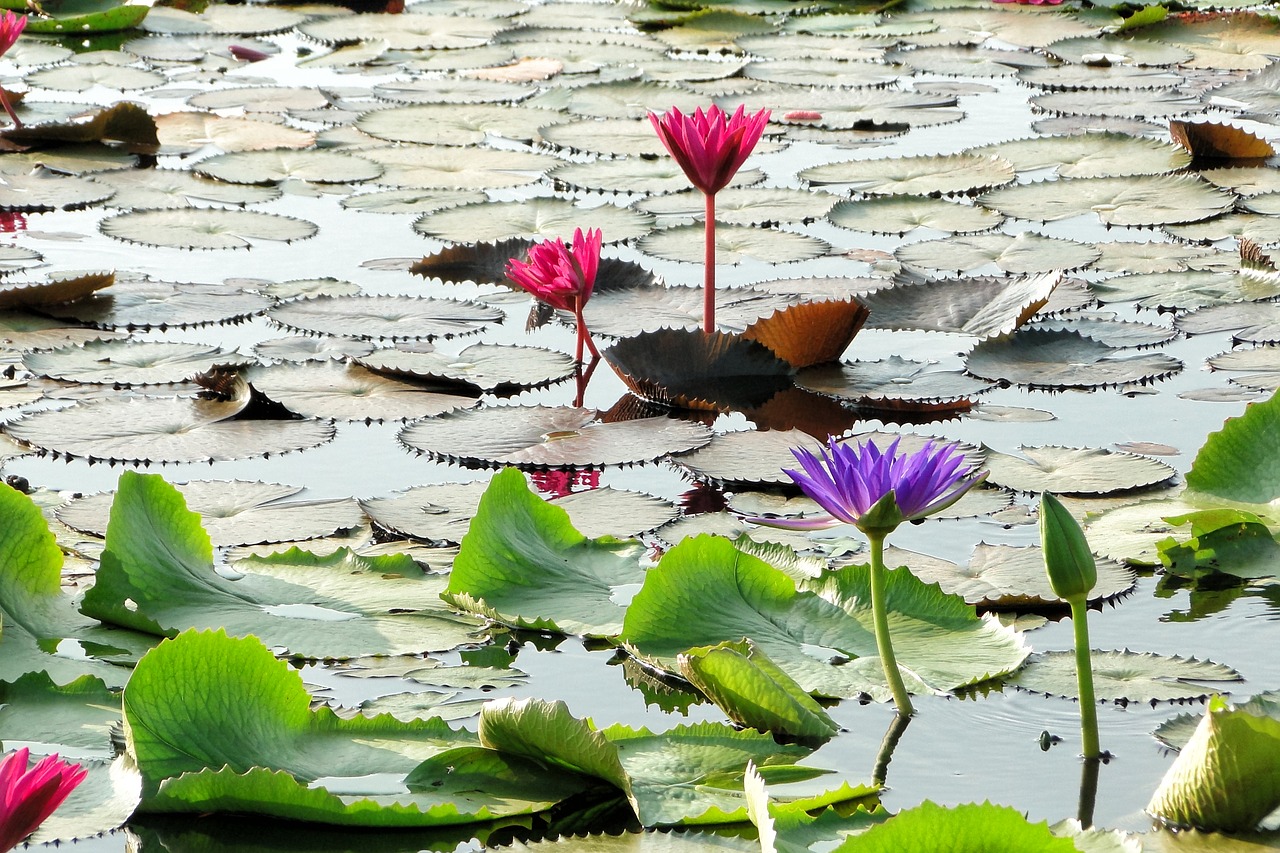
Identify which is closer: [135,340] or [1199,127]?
[135,340]

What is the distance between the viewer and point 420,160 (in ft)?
11.8

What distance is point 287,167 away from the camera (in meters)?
3.56

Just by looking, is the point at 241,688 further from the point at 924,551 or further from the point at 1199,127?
the point at 1199,127

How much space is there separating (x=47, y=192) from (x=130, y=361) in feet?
3.87

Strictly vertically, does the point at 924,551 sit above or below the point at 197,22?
below

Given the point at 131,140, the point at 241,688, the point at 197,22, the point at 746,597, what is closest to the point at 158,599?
the point at 241,688

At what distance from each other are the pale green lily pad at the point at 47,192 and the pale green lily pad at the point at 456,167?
2.00 ft

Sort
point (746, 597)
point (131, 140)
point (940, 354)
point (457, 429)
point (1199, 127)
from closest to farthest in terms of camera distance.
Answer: point (746, 597) < point (457, 429) < point (940, 354) < point (1199, 127) < point (131, 140)

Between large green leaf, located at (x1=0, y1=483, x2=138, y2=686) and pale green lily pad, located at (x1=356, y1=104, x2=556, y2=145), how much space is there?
244 centimetres

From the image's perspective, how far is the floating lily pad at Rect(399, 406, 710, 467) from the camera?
1973 mm

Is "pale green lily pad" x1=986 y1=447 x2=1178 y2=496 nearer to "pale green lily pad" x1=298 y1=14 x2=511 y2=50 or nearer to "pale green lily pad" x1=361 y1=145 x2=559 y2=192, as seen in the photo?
"pale green lily pad" x1=361 y1=145 x2=559 y2=192

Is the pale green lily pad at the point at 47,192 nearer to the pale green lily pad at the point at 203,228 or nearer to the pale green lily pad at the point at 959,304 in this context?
the pale green lily pad at the point at 203,228

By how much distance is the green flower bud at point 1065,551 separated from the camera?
115 cm

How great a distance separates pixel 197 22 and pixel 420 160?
244cm
